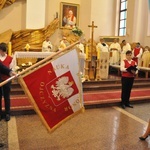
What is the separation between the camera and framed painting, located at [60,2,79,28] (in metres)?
12.3

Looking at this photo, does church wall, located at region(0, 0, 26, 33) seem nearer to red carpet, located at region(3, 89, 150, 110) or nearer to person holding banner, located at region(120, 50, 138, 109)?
red carpet, located at region(3, 89, 150, 110)

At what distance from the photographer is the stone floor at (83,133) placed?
3.33 meters

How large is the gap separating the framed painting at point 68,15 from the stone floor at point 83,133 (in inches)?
321

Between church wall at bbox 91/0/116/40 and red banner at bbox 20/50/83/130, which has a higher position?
church wall at bbox 91/0/116/40

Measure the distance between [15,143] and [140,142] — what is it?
1867mm

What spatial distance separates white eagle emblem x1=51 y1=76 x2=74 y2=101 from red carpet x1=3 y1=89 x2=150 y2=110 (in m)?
2.55

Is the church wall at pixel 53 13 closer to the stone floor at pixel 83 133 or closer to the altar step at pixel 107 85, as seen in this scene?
the altar step at pixel 107 85

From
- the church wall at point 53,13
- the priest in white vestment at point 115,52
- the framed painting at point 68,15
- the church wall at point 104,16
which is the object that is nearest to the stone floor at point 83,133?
the priest in white vestment at point 115,52

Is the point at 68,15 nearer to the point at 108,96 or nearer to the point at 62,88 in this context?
the point at 108,96

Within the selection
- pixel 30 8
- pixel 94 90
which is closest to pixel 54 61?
pixel 94 90

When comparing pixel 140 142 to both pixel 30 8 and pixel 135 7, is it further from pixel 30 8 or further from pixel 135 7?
pixel 135 7

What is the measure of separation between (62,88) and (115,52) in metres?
9.63

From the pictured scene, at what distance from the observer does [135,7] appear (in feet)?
39.3

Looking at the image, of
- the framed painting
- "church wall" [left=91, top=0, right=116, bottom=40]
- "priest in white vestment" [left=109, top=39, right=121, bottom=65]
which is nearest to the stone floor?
"priest in white vestment" [left=109, top=39, right=121, bottom=65]
